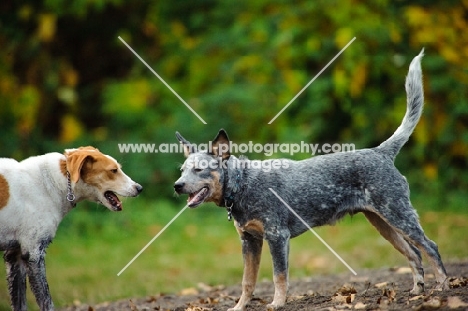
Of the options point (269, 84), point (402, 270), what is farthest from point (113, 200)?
point (269, 84)

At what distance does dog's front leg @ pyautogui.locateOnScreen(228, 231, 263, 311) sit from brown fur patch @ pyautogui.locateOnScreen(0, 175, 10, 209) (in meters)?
2.39

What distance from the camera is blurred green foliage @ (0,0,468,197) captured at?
14953mm

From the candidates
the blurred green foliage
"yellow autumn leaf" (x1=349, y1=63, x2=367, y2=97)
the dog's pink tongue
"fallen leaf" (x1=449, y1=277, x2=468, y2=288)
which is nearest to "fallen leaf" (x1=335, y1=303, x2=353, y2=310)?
"fallen leaf" (x1=449, y1=277, x2=468, y2=288)

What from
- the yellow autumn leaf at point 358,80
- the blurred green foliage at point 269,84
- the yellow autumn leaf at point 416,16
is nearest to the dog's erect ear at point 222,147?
the blurred green foliage at point 269,84

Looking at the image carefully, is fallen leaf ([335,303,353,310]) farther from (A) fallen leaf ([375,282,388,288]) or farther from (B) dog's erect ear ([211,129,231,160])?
(B) dog's erect ear ([211,129,231,160])

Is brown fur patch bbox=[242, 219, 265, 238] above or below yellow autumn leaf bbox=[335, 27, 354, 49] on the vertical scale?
below

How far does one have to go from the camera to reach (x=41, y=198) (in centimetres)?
689

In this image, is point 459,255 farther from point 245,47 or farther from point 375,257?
point 245,47

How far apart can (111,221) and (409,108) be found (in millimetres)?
8204

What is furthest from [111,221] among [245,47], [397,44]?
[397,44]

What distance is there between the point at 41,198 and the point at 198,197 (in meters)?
1.60

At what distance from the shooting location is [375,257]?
38.4ft

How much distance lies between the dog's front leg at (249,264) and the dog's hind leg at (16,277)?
226 centimetres

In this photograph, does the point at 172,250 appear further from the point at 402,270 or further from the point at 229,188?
the point at 229,188
